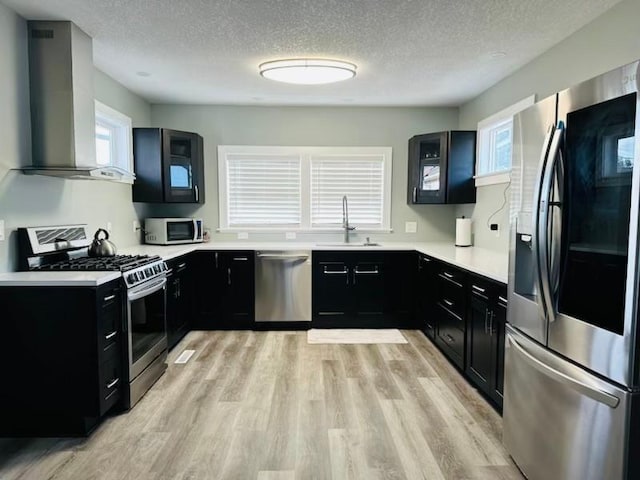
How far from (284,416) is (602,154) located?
2.28m

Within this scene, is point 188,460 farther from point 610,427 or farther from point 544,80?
point 544,80

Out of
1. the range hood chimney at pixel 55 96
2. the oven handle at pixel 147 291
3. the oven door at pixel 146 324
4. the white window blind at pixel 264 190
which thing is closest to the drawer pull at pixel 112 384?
the oven door at pixel 146 324

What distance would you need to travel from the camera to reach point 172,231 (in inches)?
183

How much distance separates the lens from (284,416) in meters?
2.72

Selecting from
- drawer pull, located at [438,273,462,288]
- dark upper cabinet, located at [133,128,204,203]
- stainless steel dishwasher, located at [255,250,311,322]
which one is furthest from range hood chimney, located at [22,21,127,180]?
drawer pull, located at [438,273,462,288]

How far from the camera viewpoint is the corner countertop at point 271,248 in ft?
7.86

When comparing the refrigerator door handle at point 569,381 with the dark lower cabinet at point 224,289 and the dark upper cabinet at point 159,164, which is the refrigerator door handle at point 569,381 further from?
the dark upper cabinet at point 159,164

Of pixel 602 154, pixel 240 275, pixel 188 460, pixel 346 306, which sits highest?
pixel 602 154

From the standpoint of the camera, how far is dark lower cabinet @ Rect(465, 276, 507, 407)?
8.68ft

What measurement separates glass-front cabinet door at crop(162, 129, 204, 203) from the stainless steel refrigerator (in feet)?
11.7

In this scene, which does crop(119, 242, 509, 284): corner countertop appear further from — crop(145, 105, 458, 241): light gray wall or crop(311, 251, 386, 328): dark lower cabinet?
crop(145, 105, 458, 241): light gray wall

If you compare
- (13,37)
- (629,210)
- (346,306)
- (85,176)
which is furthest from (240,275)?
(629,210)

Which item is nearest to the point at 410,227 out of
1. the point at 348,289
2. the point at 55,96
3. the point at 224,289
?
the point at 348,289

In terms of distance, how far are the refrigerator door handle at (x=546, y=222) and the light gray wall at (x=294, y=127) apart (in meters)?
3.37
